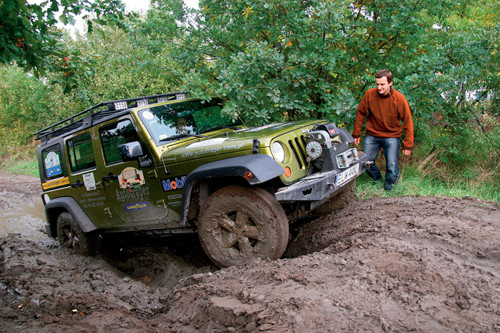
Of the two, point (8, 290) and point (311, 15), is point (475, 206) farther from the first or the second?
point (8, 290)

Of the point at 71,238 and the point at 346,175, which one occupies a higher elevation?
the point at 346,175

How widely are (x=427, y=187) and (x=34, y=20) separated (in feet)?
18.7

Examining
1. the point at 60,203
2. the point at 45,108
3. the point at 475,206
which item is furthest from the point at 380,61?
the point at 45,108

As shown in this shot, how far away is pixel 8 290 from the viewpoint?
4414 mm

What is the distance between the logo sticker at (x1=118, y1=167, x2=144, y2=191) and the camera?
14.5 ft

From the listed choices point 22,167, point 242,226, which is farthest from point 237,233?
point 22,167

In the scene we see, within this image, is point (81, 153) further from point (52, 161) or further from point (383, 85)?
point (383, 85)

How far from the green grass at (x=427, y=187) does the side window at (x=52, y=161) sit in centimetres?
467

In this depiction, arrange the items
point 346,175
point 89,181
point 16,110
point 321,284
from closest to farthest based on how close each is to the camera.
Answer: point 321,284 → point 346,175 → point 89,181 → point 16,110

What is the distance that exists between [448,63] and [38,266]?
21.3 ft

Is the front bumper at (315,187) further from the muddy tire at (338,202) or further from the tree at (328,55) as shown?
the tree at (328,55)

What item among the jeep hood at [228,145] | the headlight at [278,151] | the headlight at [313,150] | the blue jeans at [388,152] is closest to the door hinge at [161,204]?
the jeep hood at [228,145]

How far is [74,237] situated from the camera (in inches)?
229

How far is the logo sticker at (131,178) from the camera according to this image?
443 cm
